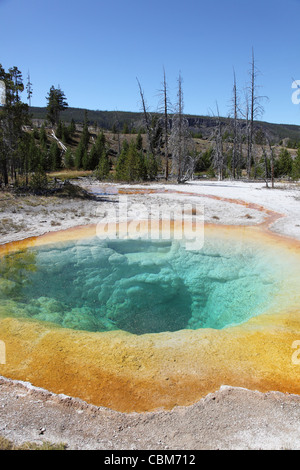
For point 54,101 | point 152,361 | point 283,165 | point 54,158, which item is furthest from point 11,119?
point 54,101

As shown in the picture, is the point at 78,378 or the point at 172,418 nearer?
the point at 172,418

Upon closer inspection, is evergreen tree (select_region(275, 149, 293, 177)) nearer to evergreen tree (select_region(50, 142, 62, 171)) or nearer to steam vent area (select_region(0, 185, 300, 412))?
steam vent area (select_region(0, 185, 300, 412))

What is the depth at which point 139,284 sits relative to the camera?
22.9 ft

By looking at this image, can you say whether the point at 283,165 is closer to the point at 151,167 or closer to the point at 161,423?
the point at 151,167

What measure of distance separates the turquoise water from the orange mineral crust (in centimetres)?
81

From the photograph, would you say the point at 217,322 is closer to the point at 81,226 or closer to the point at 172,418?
the point at 172,418

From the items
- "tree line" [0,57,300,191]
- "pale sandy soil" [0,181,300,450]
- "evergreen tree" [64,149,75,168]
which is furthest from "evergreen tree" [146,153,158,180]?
"pale sandy soil" [0,181,300,450]

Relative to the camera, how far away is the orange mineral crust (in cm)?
337

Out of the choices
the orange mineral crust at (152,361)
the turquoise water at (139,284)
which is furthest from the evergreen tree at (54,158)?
the orange mineral crust at (152,361)

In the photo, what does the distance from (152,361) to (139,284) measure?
313 centimetres
